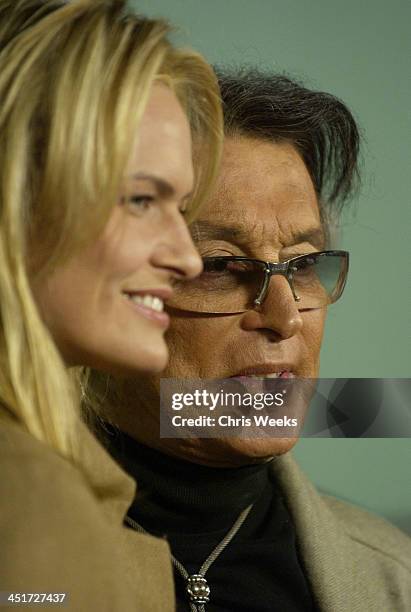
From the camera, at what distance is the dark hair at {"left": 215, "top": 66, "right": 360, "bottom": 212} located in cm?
103

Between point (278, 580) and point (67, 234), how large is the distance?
19.5 inches

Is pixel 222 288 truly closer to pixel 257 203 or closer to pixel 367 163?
pixel 257 203

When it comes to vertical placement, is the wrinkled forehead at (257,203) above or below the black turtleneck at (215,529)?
above

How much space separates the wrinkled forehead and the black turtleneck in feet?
0.74

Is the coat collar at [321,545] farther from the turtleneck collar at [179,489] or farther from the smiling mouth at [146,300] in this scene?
the smiling mouth at [146,300]

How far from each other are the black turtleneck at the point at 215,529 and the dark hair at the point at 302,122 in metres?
0.33

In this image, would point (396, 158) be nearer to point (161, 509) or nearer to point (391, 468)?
point (391, 468)

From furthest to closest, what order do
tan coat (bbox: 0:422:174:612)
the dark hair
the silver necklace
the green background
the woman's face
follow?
the green background < the dark hair < the silver necklace < the woman's face < tan coat (bbox: 0:422:174:612)

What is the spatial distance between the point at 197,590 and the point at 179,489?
9 cm

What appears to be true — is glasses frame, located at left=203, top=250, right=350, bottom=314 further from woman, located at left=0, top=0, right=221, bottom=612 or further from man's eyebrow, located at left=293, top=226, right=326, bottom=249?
woman, located at left=0, top=0, right=221, bottom=612

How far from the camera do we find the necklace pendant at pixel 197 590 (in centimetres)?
93

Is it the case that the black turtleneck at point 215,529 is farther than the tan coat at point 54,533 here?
Yes

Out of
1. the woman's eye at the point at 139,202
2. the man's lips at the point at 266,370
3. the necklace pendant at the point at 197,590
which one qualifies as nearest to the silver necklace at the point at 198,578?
the necklace pendant at the point at 197,590

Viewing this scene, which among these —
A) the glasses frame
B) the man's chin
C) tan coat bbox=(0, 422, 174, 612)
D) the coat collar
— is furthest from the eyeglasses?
tan coat bbox=(0, 422, 174, 612)
